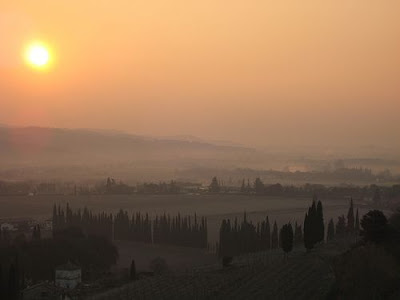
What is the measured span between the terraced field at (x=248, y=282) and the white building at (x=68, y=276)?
18.2 ft

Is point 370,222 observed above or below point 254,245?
above

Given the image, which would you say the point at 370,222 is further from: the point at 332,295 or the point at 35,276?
the point at 35,276

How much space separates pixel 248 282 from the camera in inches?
1148

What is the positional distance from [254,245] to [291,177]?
95.2 meters

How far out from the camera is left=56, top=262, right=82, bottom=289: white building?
39344 millimetres

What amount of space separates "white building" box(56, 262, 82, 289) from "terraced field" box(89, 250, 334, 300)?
5.55 m

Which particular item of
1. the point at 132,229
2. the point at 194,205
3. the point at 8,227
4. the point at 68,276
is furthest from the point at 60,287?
the point at 194,205

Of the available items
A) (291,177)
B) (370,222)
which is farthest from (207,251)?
(291,177)

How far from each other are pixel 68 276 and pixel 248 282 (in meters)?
15.2

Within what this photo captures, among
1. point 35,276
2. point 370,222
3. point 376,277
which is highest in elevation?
point 370,222

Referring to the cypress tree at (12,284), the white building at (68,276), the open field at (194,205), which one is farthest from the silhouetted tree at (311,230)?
the open field at (194,205)

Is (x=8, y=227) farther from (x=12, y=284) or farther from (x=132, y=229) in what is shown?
(x=12, y=284)

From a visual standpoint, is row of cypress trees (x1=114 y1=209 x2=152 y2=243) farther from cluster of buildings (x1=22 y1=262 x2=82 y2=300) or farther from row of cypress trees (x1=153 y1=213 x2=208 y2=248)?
cluster of buildings (x1=22 y1=262 x2=82 y2=300)

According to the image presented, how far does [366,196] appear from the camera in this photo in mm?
91062
